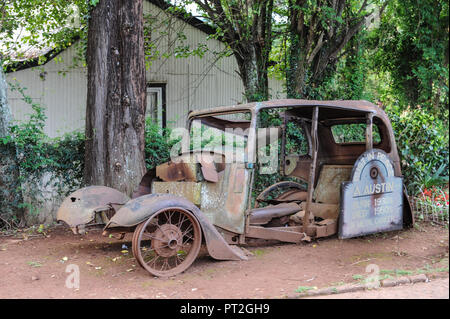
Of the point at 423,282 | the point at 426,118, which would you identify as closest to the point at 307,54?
the point at 426,118

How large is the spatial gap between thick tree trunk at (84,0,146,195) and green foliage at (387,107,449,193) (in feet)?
14.2

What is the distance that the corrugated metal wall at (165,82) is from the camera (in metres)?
13.9

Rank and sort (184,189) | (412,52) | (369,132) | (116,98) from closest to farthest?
(184,189) → (369,132) → (116,98) → (412,52)

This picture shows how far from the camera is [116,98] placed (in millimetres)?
7477

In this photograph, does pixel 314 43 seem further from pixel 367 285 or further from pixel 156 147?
pixel 367 285

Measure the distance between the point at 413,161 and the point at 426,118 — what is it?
82 cm

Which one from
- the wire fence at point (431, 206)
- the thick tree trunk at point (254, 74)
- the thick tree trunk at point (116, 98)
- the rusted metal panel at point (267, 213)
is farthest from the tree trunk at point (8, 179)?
the wire fence at point (431, 206)

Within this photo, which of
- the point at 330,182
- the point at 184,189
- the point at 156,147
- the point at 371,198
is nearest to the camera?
the point at 184,189

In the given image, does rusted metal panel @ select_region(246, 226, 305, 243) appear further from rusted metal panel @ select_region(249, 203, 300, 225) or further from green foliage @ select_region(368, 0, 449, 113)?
green foliage @ select_region(368, 0, 449, 113)

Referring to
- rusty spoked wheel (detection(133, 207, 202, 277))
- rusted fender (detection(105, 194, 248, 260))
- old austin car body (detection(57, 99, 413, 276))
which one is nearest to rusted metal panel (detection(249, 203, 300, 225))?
old austin car body (detection(57, 99, 413, 276))

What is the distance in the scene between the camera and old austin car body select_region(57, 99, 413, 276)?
5.15m

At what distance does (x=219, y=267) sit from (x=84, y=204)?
2.00m

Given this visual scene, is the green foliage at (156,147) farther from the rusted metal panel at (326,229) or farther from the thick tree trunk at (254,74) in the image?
the rusted metal panel at (326,229)

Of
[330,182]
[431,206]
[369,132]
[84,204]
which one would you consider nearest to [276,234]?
[330,182]
